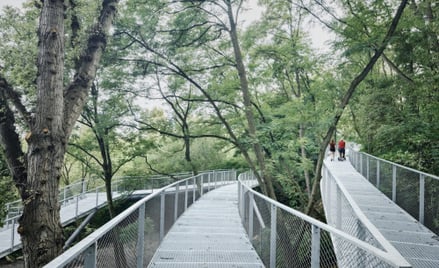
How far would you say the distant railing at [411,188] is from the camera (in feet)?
23.0

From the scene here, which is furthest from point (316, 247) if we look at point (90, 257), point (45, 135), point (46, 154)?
point (45, 135)

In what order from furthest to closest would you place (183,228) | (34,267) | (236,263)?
(183,228) → (34,267) → (236,263)

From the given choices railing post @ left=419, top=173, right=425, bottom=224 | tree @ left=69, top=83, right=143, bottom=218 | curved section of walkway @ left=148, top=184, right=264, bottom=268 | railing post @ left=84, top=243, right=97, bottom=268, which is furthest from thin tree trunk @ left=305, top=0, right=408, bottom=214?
tree @ left=69, top=83, right=143, bottom=218

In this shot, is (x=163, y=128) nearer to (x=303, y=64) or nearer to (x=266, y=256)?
(x=303, y=64)

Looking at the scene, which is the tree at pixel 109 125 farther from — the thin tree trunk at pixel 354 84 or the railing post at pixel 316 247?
the railing post at pixel 316 247

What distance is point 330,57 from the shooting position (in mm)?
12164

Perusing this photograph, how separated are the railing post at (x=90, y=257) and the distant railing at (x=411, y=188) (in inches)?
286

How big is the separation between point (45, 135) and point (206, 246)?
390 centimetres

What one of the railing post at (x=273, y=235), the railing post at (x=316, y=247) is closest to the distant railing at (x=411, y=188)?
the railing post at (x=273, y=235)

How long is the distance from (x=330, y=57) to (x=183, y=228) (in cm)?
883

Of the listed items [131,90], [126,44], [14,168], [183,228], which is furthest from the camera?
[131,90]

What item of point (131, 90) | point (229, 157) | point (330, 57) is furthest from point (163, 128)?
point (229, 157)

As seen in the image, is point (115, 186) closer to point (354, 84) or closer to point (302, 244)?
point (354, 84)

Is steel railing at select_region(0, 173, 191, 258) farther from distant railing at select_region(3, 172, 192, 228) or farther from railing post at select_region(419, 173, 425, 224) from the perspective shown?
railing post at select_region(419, 173, 425, 224)
